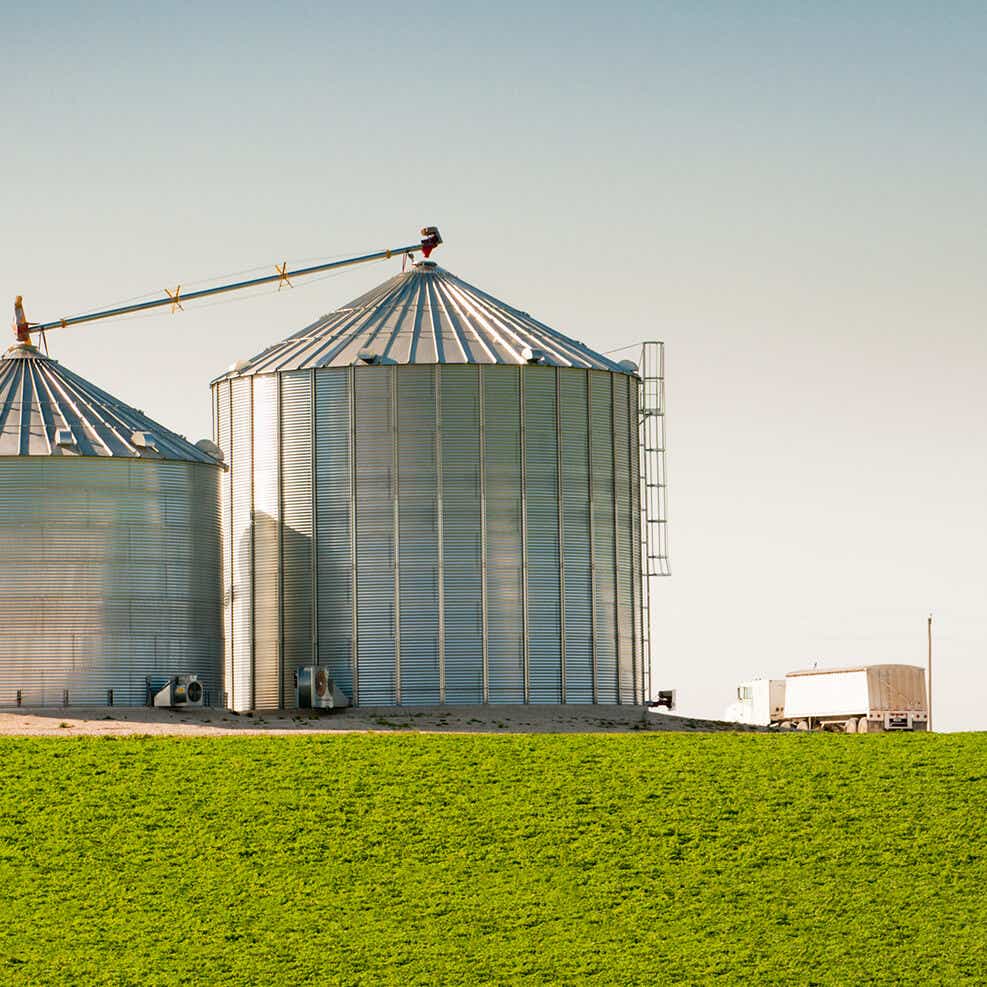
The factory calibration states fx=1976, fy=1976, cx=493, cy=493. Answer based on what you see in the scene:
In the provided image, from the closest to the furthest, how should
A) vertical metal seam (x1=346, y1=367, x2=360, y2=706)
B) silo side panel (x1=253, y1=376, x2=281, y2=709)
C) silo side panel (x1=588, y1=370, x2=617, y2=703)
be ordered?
1. vertical metal seam (x1=346, y1=367, x2=360, y2=706)
2. silo side panel (x1=588, y1=370, x2=617, y2=703)
3. silo side panel (x1=253, y1=376, x2=281, y2=709)

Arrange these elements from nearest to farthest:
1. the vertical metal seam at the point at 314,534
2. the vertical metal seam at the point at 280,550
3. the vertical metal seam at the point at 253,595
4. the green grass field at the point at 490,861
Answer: the green grass field at the point at 490,861 < the vertical metal seam at the point at 314,534 < the vertical metal seam at the point at 280,550 < the vertical metal seam at the point at 253,595

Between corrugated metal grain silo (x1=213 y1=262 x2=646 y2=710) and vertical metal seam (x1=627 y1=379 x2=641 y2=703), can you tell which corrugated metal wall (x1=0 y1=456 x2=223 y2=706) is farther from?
vertical metal seam (x1=627 y1=379 x2=641 y2=703)

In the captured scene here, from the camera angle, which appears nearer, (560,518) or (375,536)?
(375,536)

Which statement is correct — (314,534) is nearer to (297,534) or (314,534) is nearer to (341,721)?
(297,534)

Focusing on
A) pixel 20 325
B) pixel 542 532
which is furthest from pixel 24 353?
pixel 542 532

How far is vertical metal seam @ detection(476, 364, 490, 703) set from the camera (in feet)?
218

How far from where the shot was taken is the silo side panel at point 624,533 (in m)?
69.1

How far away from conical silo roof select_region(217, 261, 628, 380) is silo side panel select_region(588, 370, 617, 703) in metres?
1.27

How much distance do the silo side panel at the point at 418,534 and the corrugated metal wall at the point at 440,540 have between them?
0.05 m

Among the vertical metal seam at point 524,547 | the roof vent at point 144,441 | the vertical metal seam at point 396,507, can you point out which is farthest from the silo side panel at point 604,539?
the roof vent at point 144,441

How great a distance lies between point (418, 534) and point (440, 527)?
782mm

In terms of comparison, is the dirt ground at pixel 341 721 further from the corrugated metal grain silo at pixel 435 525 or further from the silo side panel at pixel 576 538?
the silo side panel at pixel 576 538

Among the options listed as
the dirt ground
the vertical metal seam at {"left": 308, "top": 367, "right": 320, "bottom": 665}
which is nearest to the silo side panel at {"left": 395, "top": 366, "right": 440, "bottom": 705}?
the dirt ground

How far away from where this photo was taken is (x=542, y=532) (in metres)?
67.7
